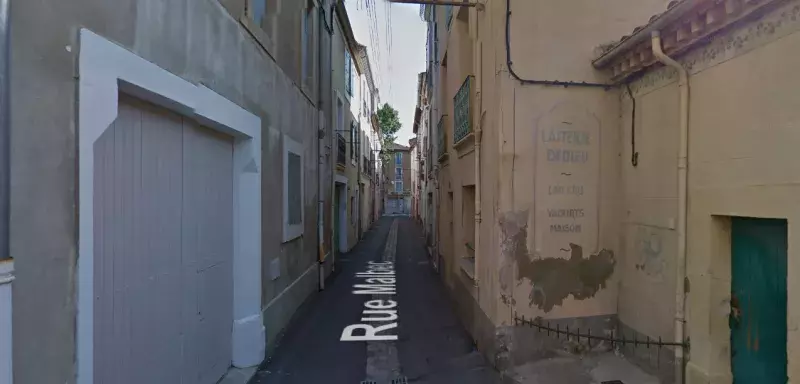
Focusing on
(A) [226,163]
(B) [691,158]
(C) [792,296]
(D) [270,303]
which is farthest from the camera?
(D) [270,303]

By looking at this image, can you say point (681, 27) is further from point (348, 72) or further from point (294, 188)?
point (348, 72)

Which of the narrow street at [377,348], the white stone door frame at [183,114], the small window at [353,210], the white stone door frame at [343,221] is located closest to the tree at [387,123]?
the small window at [353,210]

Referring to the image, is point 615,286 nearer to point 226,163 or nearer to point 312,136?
point 226,163

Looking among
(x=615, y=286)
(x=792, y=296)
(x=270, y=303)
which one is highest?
(x=792, y=296)

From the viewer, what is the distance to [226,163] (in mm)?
4801

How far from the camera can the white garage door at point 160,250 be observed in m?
2.74

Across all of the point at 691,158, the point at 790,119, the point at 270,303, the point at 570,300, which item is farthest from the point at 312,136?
Result: the point at 790,119

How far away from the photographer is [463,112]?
6.62 meters

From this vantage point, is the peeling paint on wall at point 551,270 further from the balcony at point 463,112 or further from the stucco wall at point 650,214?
the balcony at point 463,112

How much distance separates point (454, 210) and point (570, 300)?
3.55 metres

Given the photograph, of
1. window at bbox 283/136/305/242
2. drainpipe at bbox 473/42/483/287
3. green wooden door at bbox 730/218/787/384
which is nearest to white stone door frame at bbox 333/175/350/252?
window at bbox 283/136/305/242

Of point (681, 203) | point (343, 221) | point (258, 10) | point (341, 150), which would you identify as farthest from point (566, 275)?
point (343, 221)

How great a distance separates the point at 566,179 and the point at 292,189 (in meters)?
4.46

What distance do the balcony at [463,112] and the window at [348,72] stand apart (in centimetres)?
854
